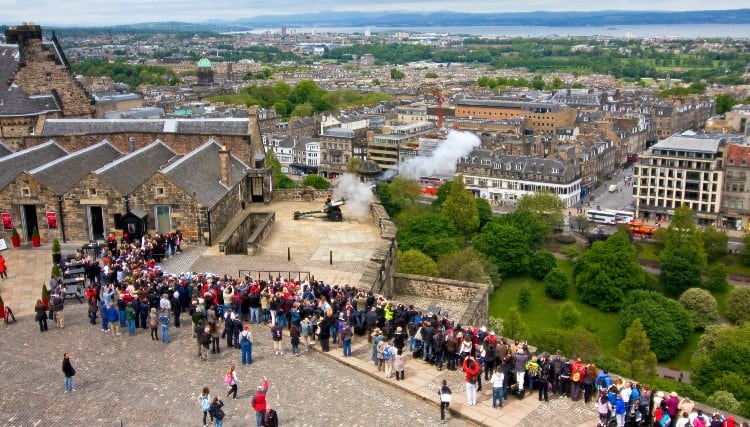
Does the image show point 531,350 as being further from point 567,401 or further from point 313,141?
point 313,141

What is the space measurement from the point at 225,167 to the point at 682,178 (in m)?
83.7

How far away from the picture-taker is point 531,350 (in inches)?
796

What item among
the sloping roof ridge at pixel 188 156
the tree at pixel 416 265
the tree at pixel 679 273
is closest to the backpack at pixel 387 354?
the sloping roof ridge at pixel 188 156

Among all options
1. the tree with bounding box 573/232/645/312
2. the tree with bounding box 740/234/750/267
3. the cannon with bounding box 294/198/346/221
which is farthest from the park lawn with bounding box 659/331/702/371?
the cannon with bounding box 294/198/346/221

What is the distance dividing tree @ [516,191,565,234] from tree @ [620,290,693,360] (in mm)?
25478

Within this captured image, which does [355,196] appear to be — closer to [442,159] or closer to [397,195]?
[397,195]

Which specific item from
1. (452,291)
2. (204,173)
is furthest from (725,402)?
(204,173)

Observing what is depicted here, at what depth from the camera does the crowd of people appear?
17.5 m

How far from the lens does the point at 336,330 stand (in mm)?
21812

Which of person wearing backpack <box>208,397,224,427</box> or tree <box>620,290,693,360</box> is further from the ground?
person wearing backpack <box>208,397,224,427</box>

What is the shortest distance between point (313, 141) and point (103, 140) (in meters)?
109

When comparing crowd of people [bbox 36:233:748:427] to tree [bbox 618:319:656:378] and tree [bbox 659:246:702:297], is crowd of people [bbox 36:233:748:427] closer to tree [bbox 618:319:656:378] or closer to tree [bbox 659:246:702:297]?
tree [bbox 618:319:656:378]

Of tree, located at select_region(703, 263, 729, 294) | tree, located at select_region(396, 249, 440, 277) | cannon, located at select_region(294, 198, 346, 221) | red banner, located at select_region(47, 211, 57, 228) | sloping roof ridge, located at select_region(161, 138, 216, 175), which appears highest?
sloping roof ridge, located at select_region(161, 138, 216, 175)

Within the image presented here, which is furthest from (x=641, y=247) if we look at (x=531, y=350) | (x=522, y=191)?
(x=531, y=350)
